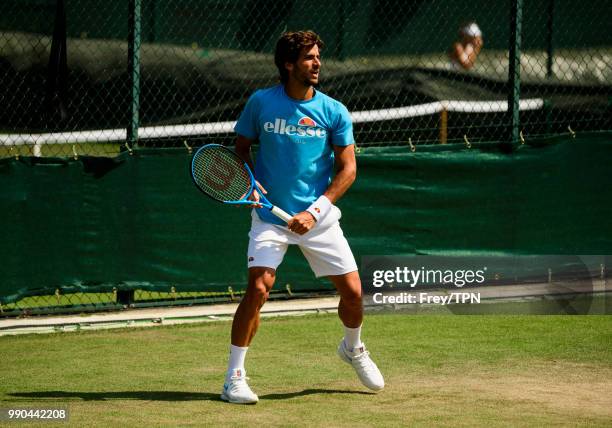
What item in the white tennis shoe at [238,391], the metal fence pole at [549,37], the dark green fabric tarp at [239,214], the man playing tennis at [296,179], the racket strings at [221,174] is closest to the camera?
the white tennis shoe at [238,391]

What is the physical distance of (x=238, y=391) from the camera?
579cm

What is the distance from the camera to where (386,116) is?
31.7 feet

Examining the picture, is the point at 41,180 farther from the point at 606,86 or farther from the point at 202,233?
the point at 606,86


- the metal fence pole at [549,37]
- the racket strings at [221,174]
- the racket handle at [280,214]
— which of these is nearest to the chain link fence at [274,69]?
the metal fence pole at [549,37]

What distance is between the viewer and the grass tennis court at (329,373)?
18.3 feet

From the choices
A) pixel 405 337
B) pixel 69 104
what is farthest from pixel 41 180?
pixel 405 337

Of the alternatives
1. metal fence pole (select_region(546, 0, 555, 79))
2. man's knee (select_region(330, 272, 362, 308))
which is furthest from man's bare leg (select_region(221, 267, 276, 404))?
metal fence pole (select_region(546, 0, 555, 79))

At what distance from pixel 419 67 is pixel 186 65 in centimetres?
207

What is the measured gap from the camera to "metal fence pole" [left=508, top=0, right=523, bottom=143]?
9695 mm

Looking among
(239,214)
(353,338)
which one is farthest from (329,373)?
(239,214)

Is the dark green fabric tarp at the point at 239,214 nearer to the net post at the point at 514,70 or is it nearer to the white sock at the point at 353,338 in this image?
the net post at the point at 514,70

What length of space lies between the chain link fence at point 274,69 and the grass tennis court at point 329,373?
5.55 feet

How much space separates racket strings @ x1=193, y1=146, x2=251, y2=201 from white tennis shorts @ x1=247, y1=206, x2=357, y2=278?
19 centimetres

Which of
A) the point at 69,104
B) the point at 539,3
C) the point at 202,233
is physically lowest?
the point at 202,233
